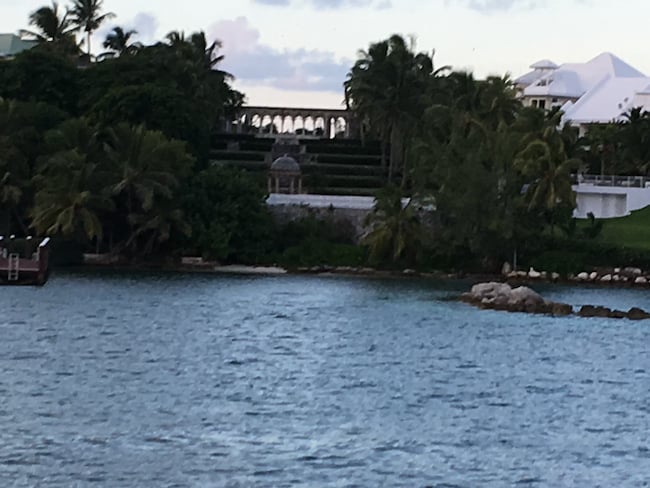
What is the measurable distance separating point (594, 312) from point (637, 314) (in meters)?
1.70

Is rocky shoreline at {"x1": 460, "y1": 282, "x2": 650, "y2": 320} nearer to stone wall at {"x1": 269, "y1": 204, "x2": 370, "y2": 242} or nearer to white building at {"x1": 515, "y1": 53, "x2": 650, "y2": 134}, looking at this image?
stone wall at {"x1": 269, "y1": 204, "x2": 370, "y2": 242}

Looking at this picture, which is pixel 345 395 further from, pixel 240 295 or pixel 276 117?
pixel 276 117

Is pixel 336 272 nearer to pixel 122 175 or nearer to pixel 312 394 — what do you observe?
pixel 122 175

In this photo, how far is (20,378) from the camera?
39688mm

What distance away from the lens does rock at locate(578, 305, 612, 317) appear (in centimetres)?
6212

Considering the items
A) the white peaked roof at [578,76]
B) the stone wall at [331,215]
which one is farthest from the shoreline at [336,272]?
the white peaked roof at [578,76]

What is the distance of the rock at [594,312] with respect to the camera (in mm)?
62125

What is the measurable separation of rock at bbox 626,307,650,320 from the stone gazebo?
36.8 metres

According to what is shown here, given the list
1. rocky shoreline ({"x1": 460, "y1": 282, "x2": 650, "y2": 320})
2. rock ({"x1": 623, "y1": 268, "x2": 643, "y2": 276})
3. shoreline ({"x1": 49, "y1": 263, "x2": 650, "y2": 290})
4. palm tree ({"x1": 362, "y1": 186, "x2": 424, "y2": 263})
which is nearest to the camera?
rocky shoreline ({"x1": 460, "y1": 282, "x2": 650, "y2": 320})

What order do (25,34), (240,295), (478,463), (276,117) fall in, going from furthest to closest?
(276,117), (25,34), (240,295), (478,463)

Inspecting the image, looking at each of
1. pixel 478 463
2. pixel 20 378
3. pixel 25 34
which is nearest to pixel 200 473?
pixel 478 463

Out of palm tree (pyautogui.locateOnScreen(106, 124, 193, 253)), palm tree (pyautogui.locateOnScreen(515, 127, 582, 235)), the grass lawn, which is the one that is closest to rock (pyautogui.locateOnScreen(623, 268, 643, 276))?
the grass lawn

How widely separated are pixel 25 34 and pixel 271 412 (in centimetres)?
8995

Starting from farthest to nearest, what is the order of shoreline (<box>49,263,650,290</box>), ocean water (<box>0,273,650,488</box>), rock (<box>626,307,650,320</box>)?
shoreline (<box>49,263,650,290</box>) < rock (<box>626,307,650,320</box>) < ocean water (<box>0,273,650,488</box>)
